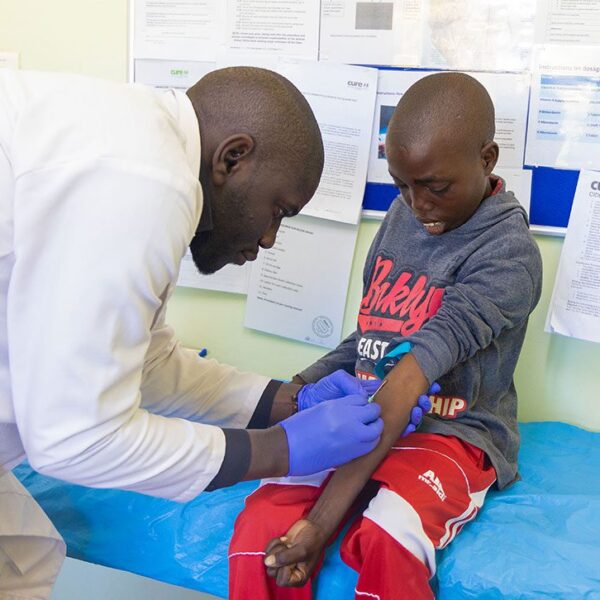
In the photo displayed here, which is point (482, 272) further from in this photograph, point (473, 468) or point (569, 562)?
point (569, 562)

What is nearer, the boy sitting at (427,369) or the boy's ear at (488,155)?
the boy sitting at (427,369)

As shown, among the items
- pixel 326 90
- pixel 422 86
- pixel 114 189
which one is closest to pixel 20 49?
pixel 326 90

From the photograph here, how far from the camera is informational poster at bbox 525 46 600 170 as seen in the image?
1.57 metres

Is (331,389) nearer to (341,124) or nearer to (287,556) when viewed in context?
→ (287,556)

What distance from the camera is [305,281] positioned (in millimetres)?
1854

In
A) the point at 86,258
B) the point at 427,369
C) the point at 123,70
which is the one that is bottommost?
the point at 427,369

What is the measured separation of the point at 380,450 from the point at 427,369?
151 mm

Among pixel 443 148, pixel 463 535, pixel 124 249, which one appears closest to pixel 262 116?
pixel 124 249

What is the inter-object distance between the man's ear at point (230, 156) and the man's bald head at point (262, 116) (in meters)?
0.01

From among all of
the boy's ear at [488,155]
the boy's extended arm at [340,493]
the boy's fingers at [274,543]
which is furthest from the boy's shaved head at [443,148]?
the boy's fingers at [274,543]

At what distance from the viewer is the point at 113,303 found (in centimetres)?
82

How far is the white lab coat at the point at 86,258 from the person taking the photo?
0.80m

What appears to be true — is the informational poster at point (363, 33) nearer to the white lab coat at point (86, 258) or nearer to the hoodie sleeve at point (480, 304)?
the hoodie sleeve at point (480, 304)

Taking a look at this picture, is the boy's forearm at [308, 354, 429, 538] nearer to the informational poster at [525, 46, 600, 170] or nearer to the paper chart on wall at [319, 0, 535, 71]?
the informational poster at [525, 46, 600, 170]
